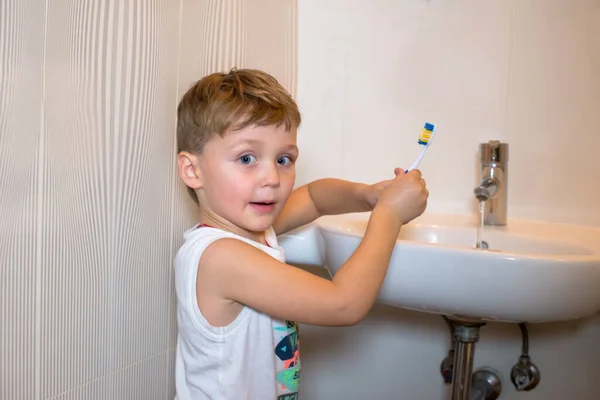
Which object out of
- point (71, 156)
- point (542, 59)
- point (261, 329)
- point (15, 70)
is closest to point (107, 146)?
point (71, 156)

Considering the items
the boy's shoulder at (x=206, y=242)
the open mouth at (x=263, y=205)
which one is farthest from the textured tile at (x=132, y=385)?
the open mouth at (x=263, y=205)

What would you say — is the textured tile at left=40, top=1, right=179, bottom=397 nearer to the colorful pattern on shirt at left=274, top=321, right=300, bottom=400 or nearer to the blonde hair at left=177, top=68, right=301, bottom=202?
the blonde hair at left=177, top=68, right=301, bottom=202

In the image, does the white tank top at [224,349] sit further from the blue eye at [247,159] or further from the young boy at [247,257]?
the blue eye at [247,159]

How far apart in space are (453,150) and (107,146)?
771mm

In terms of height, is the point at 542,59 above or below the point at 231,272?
above

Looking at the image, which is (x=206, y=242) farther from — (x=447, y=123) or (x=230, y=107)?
(x=447, y=123)

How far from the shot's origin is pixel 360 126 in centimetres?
135

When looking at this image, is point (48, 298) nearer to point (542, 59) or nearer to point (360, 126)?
point (360, 126)

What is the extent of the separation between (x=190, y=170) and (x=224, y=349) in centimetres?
26

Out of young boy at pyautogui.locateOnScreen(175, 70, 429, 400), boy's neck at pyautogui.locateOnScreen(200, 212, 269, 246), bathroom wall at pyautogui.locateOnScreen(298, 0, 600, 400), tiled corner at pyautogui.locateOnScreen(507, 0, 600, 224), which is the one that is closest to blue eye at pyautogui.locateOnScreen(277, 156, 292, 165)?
young boy at pyautogui.locateOnScreen(175, 70, 429, 400)

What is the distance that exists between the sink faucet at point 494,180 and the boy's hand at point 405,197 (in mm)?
370

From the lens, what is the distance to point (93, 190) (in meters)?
0.81

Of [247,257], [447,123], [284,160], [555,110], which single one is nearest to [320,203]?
[284,160]

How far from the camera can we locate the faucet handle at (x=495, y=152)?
1.19 meters
